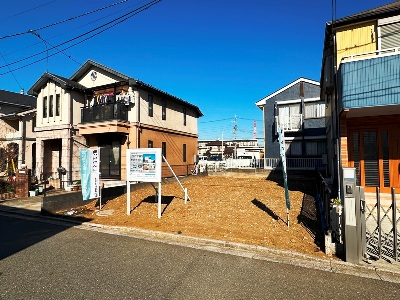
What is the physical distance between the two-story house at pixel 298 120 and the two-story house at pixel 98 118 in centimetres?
912

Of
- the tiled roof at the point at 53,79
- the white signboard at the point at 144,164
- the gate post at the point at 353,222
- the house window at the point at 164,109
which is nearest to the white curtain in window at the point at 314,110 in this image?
the house window at the point at 164,109

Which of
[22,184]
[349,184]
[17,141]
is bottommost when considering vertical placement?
[22,184]

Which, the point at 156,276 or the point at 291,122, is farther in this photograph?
the point at 291,122

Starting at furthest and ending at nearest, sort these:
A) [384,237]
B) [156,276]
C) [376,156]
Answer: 1. [376,156]
2. [384,237]
3. [156,276]

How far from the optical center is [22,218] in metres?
9.64

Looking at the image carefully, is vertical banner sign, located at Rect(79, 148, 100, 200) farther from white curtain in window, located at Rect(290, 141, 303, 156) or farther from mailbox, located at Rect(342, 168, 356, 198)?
white curtain in window, located at Rect(290, 141, 303, 156)

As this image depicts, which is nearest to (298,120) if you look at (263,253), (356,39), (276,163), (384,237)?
(276,163)

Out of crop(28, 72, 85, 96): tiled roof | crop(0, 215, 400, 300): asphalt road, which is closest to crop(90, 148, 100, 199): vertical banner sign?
crop(0, 215, 400, 300): asphalt road

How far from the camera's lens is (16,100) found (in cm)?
2891

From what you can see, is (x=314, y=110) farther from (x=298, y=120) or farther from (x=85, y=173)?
(x=85, y=173)

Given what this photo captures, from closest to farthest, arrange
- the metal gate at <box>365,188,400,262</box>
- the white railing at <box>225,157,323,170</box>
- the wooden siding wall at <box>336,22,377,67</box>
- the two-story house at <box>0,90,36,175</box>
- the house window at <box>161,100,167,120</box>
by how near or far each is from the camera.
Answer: the metal gate at <box>365,188,400,262</box>
the wooden siding wall at <box>336,22,377,67</box>
the white railing at <box>225,157,323,170</box>
the two-story house at <box>0,90,36,175</box>
the house window at <box>161,100,167,120</box>

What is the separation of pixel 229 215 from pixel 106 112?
40.8 feet

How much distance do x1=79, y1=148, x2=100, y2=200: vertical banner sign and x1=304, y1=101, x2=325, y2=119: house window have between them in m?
17.2

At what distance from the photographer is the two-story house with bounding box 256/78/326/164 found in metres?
20.3
